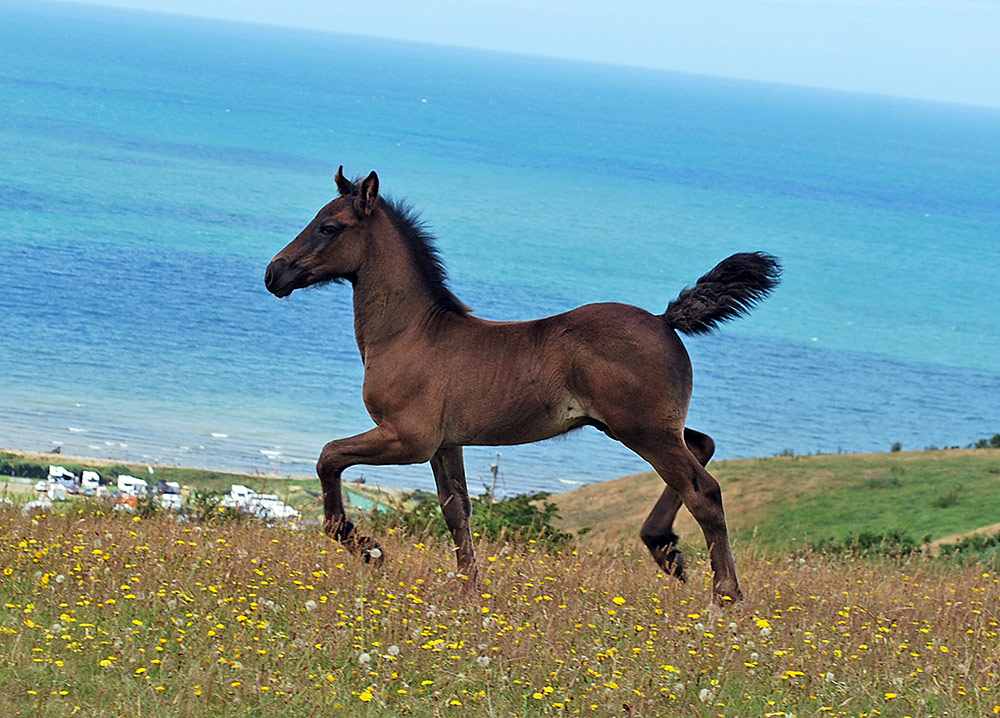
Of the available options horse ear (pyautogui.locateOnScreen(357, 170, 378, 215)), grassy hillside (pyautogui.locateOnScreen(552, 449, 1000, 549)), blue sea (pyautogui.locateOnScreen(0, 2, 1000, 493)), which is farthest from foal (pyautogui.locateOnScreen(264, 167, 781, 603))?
blue sea (pyautogui.locateOnScreen(0, 2, 1000, 493))

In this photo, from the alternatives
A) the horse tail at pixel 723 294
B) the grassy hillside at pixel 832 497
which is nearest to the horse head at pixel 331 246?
the horse tail at pixel 723 294

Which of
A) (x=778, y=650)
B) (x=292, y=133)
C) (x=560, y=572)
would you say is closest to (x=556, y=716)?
(x=778, y=650)

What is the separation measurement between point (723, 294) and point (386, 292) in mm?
2378

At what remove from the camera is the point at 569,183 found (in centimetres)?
17475

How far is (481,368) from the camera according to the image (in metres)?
8.41

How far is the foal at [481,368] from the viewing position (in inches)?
321

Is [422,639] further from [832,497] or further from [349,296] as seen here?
[349,296]

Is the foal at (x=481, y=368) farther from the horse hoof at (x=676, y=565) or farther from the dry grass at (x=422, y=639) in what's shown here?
the dry grass at (x=422, y=639)

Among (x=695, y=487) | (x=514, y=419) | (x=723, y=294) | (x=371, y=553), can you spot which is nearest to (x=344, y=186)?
(x=514, y=419)

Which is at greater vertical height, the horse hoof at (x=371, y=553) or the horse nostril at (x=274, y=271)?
the horse nostril at (x=274, y=271)

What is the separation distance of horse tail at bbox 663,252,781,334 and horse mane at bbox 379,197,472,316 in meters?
1.56

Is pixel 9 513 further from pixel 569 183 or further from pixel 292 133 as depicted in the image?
pixel 292 133

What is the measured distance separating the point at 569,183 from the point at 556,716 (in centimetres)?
17126

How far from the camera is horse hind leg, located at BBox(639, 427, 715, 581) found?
29.1 ft
